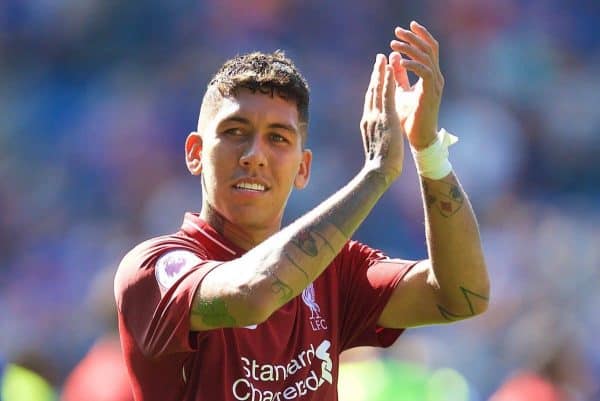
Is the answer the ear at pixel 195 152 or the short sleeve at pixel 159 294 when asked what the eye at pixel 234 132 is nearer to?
the ear at pixel 195 152

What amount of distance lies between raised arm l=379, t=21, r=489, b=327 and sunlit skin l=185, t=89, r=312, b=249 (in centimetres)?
36

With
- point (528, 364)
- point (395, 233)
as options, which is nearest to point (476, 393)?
point (528, 364)

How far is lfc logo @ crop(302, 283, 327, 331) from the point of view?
2.92 metres

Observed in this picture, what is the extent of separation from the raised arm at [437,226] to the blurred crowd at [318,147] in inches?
118

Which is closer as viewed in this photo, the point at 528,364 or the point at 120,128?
the point at 528,364

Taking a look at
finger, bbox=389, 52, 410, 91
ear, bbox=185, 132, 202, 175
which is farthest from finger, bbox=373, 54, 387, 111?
ear, bbox=185, 132, 202, 175

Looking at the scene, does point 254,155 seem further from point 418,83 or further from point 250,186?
point 418,83

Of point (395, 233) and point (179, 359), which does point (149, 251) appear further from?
point (395, 233)

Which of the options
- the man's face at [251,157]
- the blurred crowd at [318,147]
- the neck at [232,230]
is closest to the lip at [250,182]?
the man's face at [251,157]

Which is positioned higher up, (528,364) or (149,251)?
(149,251)

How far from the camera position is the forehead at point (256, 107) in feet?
9.67

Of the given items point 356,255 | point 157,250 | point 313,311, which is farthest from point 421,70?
point 157,250

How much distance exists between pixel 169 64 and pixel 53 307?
2.04 meters

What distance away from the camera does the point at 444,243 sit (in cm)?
295
